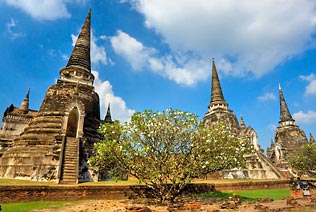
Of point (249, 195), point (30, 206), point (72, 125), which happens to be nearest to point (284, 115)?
point (249, 195)

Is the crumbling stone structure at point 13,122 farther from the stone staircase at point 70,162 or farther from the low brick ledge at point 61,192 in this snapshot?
the low brick ledge at point 61,192

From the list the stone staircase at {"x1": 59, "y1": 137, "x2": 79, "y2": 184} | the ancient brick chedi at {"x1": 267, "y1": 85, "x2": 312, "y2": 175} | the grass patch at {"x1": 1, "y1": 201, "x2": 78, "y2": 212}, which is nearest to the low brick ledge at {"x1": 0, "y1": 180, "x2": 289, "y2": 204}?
the grass patch at {"x1": 1, "y1": 201, "x2": 78, "y2": 212}

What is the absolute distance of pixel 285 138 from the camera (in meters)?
44.9

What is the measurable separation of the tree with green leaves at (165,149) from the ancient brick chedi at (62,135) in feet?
19.5

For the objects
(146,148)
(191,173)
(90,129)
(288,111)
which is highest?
(288,111)

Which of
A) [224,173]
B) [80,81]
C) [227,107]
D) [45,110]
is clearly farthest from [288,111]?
[45,110]

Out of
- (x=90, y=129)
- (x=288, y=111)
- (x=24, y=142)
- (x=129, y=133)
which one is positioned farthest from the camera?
(x=288, y=111)

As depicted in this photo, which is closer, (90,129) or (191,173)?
(191,173)

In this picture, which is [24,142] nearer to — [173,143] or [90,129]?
[90,129]

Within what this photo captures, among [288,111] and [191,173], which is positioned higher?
[288,111]

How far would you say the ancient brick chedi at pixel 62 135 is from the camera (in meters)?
16.1

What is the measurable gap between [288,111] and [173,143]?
46358mm

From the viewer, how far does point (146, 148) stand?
1012 centimetres

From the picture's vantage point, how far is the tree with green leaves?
34.2 feet
